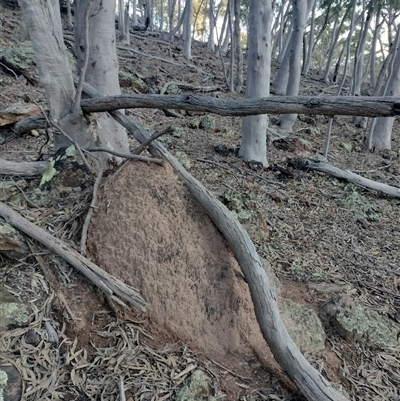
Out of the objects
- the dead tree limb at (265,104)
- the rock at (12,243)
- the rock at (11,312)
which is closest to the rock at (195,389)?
the rock at (11,312)

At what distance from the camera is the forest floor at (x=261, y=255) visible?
1689mm

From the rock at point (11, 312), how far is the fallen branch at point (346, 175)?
181 inches

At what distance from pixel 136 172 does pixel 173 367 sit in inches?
51.9

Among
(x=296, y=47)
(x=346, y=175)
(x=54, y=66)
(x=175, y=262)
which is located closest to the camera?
(x=175, y=262)

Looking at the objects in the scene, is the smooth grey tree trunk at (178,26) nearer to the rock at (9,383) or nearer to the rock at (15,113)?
the rock at (15,113)

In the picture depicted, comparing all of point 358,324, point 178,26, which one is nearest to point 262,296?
point 358,324

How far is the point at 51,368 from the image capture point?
1.62 m

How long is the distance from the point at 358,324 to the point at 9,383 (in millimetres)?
2097

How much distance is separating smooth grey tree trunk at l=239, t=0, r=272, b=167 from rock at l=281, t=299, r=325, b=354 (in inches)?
125

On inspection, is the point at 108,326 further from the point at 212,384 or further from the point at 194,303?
the point at 212,384

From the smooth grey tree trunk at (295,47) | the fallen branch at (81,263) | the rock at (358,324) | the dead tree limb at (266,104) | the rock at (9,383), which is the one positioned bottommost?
the rock at (358,324)

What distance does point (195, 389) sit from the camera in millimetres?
Result: 1697

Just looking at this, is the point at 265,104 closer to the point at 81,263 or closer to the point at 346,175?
the point at 81,263

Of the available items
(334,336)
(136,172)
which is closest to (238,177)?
(136,172)
